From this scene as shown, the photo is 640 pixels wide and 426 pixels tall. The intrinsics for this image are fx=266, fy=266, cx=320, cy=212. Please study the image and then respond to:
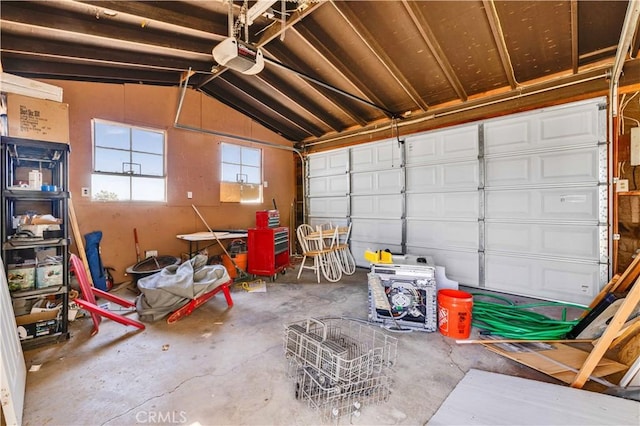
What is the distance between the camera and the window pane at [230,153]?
18.6 ft

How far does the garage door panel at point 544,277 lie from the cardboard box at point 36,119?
5700mm

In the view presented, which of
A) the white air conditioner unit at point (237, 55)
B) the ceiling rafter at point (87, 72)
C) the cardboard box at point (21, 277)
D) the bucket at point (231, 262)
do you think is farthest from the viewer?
the bucket at point (231, 262)

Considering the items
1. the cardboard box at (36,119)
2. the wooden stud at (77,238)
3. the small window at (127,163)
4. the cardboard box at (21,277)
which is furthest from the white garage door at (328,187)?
the cardboard box at (21,277)

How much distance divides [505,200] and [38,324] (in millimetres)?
5743

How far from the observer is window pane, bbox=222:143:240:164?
5683 mm

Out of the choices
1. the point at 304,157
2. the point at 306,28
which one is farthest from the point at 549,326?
the point at 304,157

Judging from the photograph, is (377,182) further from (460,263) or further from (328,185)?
(460,263)

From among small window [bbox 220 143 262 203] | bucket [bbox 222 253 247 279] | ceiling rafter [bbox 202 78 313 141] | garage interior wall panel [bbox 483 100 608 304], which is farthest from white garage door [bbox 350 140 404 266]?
bucket [bbox 222 253 247 279]

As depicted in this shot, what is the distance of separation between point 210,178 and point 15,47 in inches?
116

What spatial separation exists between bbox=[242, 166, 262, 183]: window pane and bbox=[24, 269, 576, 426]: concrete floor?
3626mm

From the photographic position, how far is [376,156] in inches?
216

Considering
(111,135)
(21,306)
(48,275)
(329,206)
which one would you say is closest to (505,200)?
(329,206)

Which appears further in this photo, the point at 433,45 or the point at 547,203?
the point at 547,203

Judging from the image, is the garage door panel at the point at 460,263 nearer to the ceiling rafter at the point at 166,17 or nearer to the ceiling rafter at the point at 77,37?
the ceiling rafter at the point at 166,17
